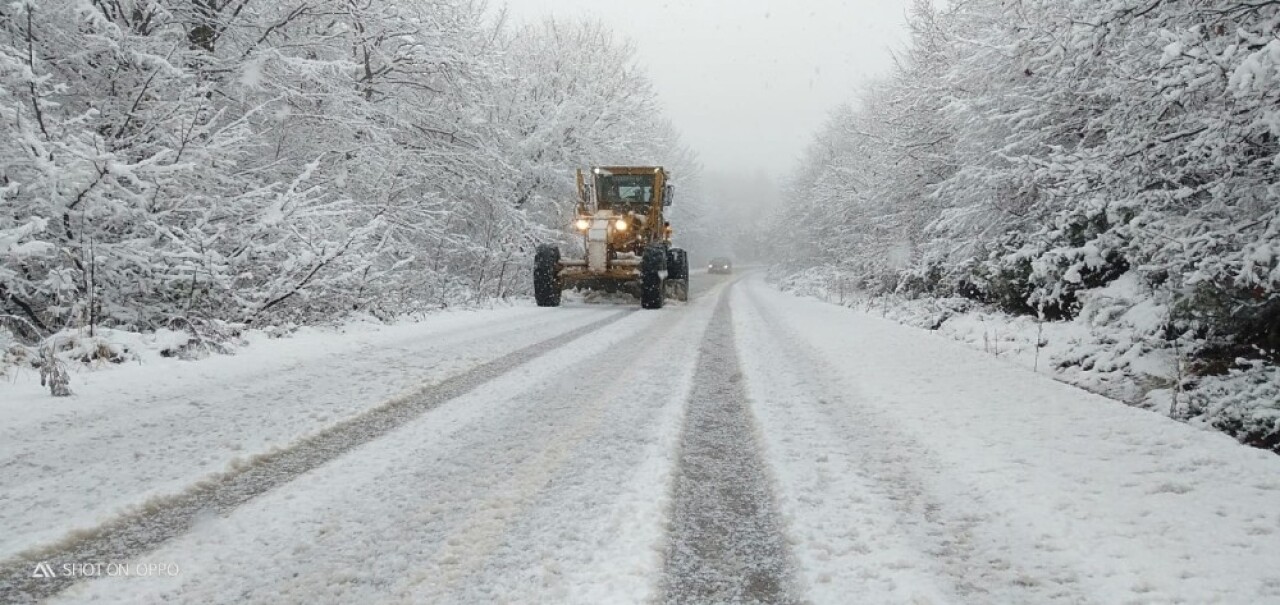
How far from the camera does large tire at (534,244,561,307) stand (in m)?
12.7

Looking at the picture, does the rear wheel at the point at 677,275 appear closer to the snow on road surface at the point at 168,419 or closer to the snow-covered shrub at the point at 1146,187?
the snow-covered shrub at the point at 1146,187

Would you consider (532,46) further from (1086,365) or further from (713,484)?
(713,484)

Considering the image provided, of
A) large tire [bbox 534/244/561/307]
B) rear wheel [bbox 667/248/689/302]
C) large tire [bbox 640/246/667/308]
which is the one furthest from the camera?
rear wheel [bbox 667/248/689/302]

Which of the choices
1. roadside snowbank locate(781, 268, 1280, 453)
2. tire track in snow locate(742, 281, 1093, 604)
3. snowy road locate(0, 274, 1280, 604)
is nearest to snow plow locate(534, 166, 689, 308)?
roadside snowbank locate(781, 268, 1280, 453)

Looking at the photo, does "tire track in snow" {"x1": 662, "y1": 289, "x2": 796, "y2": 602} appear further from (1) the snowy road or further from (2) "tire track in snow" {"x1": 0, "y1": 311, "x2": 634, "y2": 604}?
(2) "tire track in snow" {"x1": 0, "y1": 311, "x2": 634, "y2": 604}

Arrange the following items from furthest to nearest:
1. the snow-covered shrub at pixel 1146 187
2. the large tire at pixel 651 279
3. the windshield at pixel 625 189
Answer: the windshield at pixel 625 189
the large tire at pixel 651 279
the snow-covered shrub at pixel 1146 187

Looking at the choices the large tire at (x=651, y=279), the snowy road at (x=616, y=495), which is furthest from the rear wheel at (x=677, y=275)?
the snowy road at (x=616, y=495)

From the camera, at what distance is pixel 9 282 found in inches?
186

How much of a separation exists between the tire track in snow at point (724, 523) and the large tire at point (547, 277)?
30.1 feet

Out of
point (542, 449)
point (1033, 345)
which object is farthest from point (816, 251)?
point (542, 449)

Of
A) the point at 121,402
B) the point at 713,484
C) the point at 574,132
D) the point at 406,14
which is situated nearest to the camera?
the point at 713,484

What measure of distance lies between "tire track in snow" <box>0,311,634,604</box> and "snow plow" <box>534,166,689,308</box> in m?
8.96

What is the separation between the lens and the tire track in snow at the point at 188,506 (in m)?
1.68

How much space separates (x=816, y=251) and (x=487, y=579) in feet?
124
